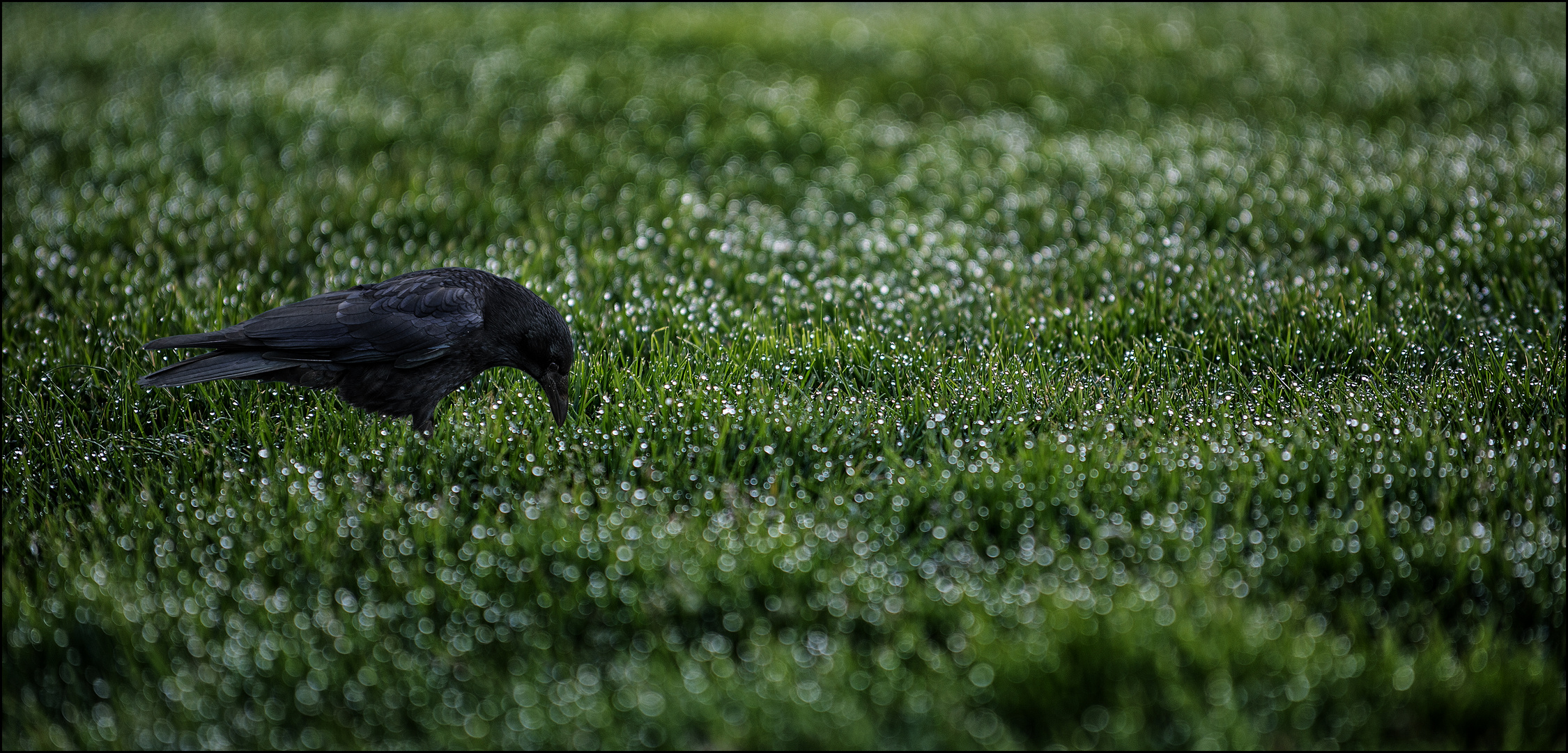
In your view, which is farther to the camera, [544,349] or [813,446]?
[544,349]

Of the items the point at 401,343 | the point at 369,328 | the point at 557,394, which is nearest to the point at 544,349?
the point at 557,394

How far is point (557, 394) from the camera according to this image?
11.1 ft

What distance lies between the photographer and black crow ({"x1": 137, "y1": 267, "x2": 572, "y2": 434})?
3238 millimetres

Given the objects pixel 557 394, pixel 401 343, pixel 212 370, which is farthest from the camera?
pixel 557 394

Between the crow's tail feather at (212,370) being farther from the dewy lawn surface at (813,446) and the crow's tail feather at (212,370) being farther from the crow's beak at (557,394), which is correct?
the crow's beak at (557,394)

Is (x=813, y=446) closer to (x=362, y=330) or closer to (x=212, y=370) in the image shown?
(x=362, y=330)

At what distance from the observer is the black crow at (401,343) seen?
127 inches

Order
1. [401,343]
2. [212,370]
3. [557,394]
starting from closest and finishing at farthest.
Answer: [212,370] < [401,343] < [557,394]

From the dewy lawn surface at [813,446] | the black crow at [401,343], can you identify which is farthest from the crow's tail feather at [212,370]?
the dewy lawn surface at [813,446]

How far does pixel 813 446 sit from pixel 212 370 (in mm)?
2023

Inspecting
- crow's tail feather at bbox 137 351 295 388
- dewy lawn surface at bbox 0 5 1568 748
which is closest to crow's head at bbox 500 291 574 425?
dewy lawn surface at bbox 0 5 1568 748

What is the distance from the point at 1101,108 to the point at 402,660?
677 cm

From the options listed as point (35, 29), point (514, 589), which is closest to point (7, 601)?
point (514, 589)

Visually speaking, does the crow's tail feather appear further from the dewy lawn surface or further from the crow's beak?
the crow's beak
